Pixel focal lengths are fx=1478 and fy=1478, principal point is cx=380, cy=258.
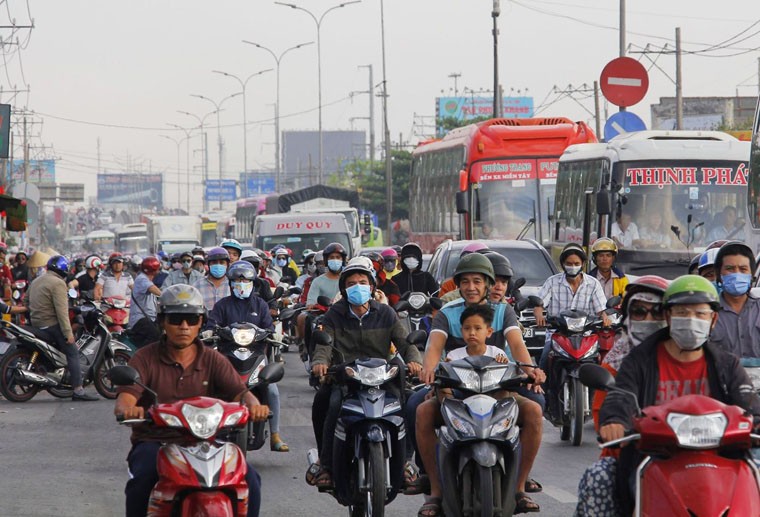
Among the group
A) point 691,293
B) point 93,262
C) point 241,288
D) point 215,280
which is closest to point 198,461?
point 691,293

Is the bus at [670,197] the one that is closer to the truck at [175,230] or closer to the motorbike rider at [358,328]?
the motorbike rider at [358,328]

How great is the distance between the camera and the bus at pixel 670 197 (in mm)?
20250

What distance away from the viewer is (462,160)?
3011 cm

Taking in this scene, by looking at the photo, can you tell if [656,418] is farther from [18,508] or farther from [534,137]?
[534,137]

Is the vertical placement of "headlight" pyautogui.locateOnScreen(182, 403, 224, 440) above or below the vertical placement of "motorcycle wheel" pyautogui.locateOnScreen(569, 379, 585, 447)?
above

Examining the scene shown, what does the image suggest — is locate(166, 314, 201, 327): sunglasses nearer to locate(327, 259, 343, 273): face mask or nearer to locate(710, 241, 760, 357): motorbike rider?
locate(710, 241, 760, 357): motorbike rider

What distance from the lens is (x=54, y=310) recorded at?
659 inches

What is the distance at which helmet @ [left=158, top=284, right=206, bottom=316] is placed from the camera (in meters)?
6.49

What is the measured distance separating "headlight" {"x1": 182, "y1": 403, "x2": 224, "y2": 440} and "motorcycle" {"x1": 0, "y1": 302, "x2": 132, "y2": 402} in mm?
10771

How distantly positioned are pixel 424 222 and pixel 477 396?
98.9 feet

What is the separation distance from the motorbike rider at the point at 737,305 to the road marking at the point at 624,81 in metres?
15.9

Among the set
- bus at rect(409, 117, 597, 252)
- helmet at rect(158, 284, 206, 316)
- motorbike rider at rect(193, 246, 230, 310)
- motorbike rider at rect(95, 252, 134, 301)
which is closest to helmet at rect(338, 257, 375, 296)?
helmet at rect(158, 284, 206, 316)

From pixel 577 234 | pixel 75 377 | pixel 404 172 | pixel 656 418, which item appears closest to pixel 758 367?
pixel 656 418

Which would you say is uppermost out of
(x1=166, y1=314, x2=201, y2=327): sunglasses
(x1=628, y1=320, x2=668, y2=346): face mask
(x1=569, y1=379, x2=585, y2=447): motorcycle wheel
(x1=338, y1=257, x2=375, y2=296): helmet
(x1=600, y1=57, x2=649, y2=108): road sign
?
(x1=600, y1=57, x2=649, y2=108): road sign
